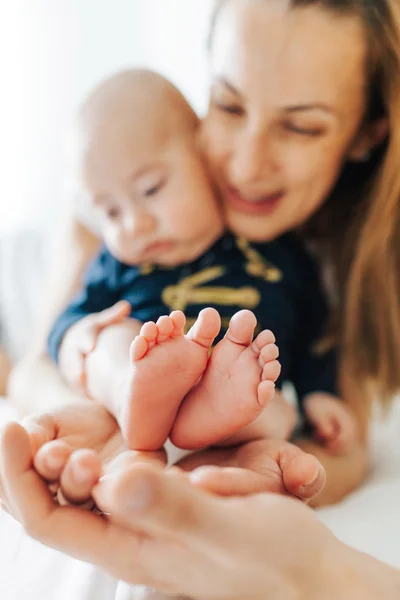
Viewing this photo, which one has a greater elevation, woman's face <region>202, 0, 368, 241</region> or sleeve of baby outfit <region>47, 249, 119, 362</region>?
woman's face <region>202, 0, 368, 241</region>

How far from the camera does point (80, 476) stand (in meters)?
0.45

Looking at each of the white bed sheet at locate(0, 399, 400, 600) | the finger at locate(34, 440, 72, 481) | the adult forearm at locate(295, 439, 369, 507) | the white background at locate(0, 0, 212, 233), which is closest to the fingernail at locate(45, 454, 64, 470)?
the finger at locate(34, 440, 72, 481)

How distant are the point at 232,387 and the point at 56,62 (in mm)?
1044

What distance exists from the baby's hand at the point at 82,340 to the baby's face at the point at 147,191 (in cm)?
10

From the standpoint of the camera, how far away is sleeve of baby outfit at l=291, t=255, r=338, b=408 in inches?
36.4

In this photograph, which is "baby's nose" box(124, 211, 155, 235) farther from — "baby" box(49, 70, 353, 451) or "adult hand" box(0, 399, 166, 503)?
A: "adult hand" box(0, 399, 166, 503)

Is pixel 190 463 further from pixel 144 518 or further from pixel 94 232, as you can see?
pixel 94 232

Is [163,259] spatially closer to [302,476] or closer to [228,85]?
[228,85]

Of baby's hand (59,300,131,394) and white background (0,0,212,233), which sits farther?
white background (0,0,212,233)

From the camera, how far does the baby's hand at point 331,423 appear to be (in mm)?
859

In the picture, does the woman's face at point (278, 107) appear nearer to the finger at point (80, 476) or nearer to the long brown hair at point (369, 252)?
the long brown hair at point (369, 252)

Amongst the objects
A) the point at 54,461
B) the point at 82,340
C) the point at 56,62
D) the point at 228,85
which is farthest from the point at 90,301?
the point at 56,62

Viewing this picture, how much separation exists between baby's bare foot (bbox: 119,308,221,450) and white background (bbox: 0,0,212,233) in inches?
32.9

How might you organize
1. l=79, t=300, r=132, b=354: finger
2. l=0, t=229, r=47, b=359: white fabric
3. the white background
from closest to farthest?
l=79, t=300, r=132, b=354: finger, l=0, t=229, r=47, b=359: white fabric, the white background
